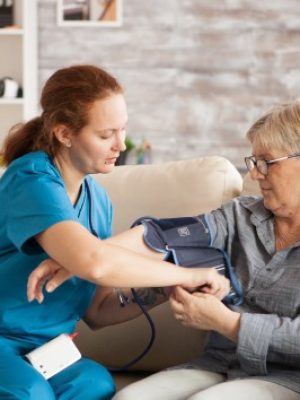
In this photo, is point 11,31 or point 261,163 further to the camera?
point 11,31

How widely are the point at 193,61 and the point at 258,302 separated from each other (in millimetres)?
3175

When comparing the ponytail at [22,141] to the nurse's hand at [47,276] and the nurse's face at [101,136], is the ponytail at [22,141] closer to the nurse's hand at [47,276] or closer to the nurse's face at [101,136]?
the nurse's face at [101,136]

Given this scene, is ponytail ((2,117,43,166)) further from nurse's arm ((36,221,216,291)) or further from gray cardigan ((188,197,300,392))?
gray cardigan ((188,197,300,392))

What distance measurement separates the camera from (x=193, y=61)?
4996 mm

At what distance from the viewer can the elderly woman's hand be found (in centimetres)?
190

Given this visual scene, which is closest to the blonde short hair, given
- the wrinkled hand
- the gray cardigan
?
the gray cardigan

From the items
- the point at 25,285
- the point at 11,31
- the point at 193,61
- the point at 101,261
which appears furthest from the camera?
the point at 193,61

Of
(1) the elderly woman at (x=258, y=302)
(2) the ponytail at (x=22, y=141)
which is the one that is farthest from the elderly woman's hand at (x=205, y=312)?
(2) the ponytail at (x=22, y=141)

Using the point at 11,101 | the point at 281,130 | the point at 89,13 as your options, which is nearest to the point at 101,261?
the point at 281,130

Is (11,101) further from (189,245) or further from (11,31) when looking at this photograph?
(189,245)

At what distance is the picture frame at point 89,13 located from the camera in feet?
16.4

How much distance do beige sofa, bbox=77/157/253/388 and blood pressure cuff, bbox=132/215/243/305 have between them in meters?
0.28

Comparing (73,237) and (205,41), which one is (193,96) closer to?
(205,41)

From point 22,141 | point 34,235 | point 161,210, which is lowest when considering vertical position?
point 161,210
